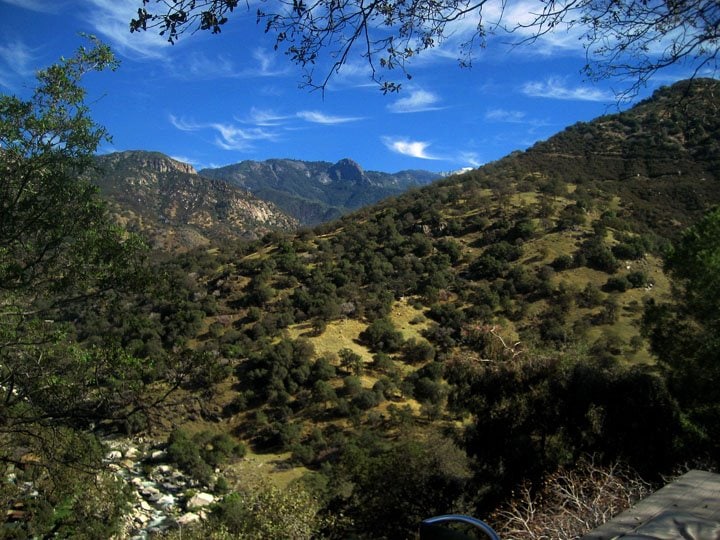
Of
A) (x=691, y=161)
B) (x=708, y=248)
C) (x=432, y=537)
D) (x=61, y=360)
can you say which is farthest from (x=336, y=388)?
(x=691, y=161)

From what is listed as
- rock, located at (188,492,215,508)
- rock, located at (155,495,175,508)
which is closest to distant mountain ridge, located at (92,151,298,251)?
rock, located at (155,495,175,508)

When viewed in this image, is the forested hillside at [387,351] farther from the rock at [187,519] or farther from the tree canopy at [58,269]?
the rock at [187,519]

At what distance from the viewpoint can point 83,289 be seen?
5.62 metres

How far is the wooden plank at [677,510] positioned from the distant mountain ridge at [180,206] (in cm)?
6591

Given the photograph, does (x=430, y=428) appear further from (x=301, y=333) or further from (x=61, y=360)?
(x=61, y=360)

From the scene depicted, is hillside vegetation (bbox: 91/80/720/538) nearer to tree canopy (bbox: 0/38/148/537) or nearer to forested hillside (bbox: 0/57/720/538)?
forested hillside (bbox: 0/57/720/538)

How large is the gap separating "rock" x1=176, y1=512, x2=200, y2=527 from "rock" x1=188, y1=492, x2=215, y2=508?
0.71 meters

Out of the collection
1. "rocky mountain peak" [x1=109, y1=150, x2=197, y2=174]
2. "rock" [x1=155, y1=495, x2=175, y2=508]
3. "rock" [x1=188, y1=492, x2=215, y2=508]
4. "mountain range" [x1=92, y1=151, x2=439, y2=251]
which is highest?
"rocky mountain peak" [x1=109, y1=150, x2=197, y2=174]

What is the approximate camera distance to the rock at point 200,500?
18478 millimetres

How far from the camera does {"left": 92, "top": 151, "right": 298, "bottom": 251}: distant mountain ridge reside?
241 ft

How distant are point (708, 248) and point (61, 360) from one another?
13792 mm

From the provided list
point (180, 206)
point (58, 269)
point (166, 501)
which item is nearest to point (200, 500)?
point (166, 501)

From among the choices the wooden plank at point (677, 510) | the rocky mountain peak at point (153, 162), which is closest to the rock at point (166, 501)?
the wooden plank at point (677, 510)

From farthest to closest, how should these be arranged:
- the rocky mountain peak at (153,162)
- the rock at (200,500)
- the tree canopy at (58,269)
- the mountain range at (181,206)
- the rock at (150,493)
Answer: the rocky mountain peak at (153,162), the mountain range at (181,206), the rock at (150,493), the rock at (200,500), the tree canopy at (58,269)
